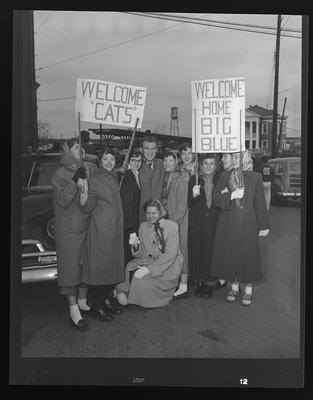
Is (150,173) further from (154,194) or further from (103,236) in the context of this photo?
(103,236)

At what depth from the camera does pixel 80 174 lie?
4.13 metres

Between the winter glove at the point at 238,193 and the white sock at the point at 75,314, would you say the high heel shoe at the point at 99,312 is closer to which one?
the white sock at the point at 75,314

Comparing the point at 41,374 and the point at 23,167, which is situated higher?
the point at 23,167

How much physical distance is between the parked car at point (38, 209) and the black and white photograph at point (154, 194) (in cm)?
1

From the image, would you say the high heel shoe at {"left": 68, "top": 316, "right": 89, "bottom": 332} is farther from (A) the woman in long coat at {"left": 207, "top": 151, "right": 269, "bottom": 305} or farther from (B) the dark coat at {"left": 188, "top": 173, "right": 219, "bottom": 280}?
(A) the woman in long coat at {"left": 207, "top": 151, "right": 269, "bottom": 305}

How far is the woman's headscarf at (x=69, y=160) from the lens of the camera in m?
4.17

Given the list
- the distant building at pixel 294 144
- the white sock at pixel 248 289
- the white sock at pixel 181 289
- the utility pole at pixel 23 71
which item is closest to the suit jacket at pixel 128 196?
the white sock at pixel 181 289

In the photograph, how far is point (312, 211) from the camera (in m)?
4.38

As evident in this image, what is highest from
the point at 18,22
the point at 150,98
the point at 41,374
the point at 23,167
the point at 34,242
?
the point at 18,22

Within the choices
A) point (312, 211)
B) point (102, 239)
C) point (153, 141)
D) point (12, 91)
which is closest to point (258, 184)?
point (312, 211)

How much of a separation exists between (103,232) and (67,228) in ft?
1.07

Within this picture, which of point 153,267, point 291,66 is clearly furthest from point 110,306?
point 291,66

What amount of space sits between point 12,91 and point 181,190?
1.80 metres

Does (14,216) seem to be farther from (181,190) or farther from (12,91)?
(181,190)
